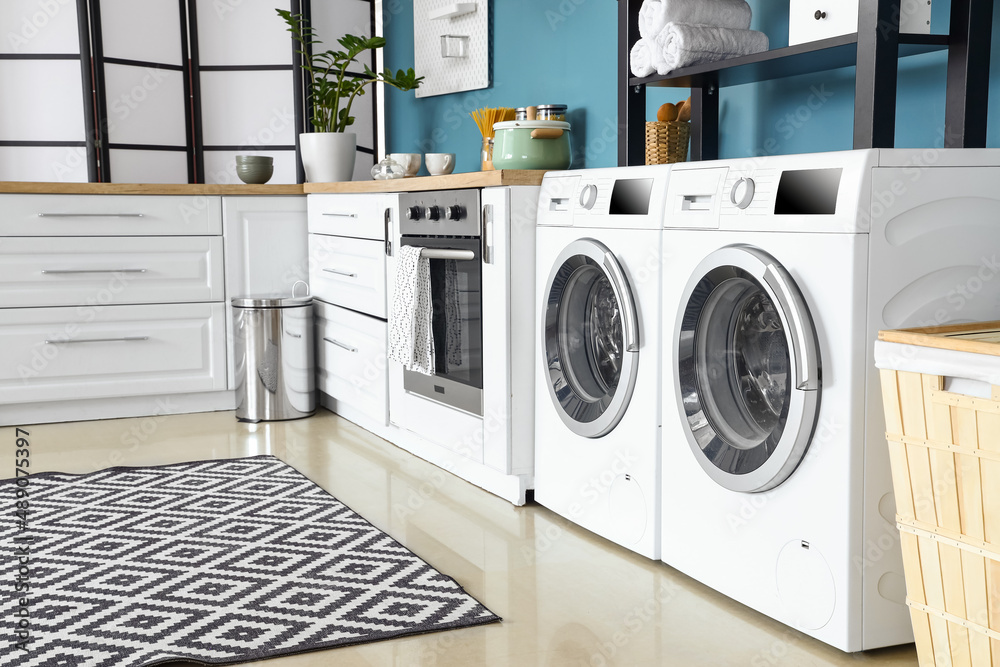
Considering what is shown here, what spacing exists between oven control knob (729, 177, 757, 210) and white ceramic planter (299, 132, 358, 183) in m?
2.61

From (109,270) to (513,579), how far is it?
235cm

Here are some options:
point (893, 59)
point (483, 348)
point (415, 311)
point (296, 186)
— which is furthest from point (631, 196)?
point (296, 186)

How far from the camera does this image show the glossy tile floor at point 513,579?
5.72 ft

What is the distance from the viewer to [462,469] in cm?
296

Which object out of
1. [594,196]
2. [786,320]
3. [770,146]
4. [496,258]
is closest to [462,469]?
[496,258]

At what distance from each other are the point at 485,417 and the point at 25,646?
1.31m

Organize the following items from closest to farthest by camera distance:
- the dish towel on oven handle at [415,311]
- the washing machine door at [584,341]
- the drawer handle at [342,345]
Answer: the washing machine door at [584,341], the dish towel on oven handle at [415,311], the drawer handle at [342,345]

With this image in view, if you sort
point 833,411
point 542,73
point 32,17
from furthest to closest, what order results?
1. point 32,17
2. point 542,73
3. point 833,411

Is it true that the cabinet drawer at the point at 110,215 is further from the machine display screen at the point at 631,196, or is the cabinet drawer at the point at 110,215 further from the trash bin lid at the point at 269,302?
the machine display screen at the point at 631,196

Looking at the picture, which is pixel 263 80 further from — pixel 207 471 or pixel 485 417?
pixel 485 417

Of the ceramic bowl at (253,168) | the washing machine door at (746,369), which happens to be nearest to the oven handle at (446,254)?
the washing machine door at (746,369)

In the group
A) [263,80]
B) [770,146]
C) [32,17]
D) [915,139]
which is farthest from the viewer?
[263,80]

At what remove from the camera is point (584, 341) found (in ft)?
7.99

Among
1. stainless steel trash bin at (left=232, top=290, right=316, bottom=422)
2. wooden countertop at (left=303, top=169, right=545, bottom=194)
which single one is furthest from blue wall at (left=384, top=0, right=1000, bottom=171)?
stainless steel trash bin at (left=232, top=290, right=316, bottom=422)
